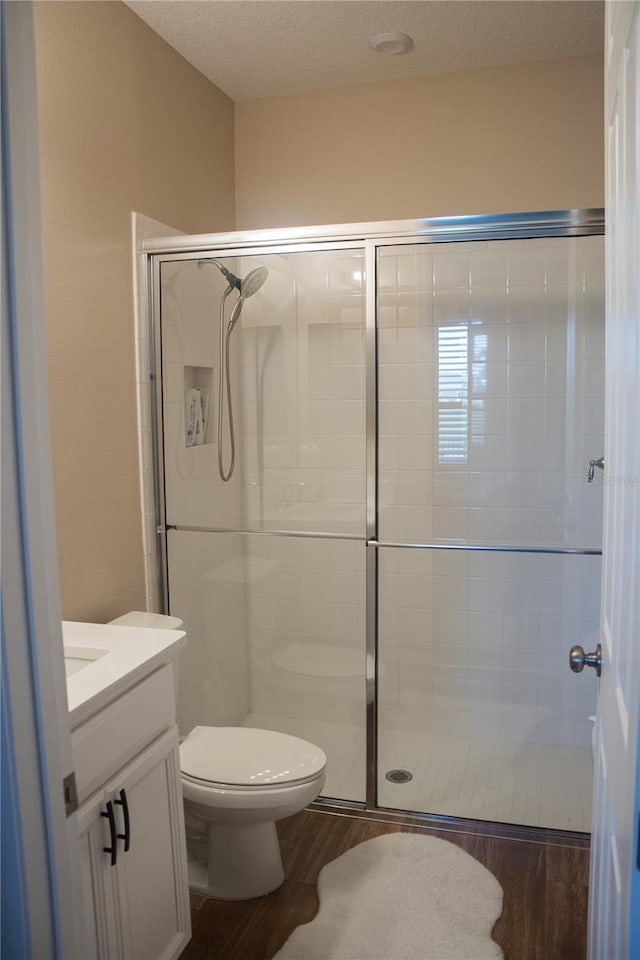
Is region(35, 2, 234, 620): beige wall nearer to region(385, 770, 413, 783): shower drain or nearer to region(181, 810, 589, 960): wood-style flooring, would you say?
region(181, 810, 589, 960): wood-style flooring

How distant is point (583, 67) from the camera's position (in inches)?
114

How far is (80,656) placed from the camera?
1847 millimetres

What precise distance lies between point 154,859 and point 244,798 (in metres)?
0.39

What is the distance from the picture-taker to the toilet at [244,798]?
212 centimetres

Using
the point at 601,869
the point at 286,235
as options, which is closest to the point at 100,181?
the point at 286,235

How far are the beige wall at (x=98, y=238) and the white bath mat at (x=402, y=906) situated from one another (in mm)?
1104

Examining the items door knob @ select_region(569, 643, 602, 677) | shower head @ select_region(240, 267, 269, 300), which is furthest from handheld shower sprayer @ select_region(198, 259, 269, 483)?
door knob @ select_region(569, 643, 602, 677)

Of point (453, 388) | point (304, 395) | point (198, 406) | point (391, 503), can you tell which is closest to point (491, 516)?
point (391, 503)

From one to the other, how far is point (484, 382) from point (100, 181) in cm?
143

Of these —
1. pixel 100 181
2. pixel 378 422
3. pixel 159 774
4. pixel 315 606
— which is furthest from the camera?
pixel 315 606

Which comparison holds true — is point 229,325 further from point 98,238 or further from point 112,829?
point 112,829

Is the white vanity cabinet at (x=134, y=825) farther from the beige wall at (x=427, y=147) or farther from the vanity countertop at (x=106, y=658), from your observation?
the beige wall at (x=427, y=147)

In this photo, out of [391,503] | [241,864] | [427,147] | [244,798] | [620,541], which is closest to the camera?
[620,541]

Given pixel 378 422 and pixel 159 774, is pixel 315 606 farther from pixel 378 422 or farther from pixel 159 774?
pixel 159 774
